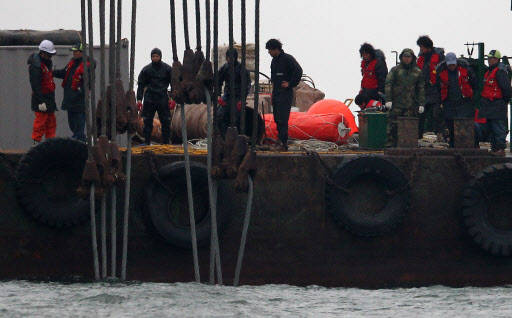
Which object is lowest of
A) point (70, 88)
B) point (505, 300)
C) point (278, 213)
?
point (505, 300)

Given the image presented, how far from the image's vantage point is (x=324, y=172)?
43.9ft

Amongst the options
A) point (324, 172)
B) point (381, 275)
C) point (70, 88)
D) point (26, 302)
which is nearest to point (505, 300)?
point (381, 275)

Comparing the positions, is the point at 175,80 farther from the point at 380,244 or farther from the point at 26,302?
the point at 380,244

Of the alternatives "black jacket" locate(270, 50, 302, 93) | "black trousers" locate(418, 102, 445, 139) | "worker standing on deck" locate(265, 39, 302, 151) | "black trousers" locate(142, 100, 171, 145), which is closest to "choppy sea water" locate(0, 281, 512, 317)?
"worker standing on deck" locate(265, 39, 302, 151)

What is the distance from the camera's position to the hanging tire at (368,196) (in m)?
13.3

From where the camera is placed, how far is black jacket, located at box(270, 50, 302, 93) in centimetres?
1535

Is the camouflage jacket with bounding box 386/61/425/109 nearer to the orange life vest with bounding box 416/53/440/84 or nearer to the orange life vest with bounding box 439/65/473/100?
the orange life vest with bounding box 439/65/473/100

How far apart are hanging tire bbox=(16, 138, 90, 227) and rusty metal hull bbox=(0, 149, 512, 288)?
0.60 ft

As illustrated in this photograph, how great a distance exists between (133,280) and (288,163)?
2.20 m

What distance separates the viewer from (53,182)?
13.0m

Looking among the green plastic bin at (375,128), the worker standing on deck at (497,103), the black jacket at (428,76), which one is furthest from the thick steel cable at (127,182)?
the black jacket at (428,76)

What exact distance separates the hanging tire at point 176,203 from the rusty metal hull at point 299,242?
0.16 meters

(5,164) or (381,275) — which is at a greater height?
(5,164)

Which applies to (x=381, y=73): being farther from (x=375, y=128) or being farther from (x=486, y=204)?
(x=486, y=204)
